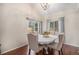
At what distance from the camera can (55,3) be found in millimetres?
1736

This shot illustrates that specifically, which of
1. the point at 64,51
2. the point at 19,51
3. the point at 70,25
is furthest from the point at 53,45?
the point at 19,51

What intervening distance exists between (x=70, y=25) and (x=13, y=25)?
96 cm

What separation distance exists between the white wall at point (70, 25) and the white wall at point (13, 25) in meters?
0.51

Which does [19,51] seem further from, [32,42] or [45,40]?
[45,40]

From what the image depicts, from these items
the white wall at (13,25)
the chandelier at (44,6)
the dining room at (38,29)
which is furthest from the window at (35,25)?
the chandelier at (44,6)

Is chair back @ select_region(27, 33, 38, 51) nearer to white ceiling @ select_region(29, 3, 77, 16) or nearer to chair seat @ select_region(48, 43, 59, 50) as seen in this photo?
chair seat @ select_region(48, 43, 59, 50)

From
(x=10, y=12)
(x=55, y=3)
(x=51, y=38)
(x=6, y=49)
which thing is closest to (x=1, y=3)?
(x=10, y=12)

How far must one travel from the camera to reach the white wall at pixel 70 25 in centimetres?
169

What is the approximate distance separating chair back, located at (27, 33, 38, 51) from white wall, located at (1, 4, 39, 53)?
7cm

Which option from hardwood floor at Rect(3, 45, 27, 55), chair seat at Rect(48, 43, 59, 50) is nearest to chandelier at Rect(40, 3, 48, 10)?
chair seat at Rect(48, 43, 59, 50)

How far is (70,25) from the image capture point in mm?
1693

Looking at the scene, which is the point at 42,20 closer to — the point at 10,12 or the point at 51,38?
the point at 51,38

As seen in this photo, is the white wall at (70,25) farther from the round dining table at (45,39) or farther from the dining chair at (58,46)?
the round dining table at (45,39)

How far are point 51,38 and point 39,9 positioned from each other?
540 millimetres
